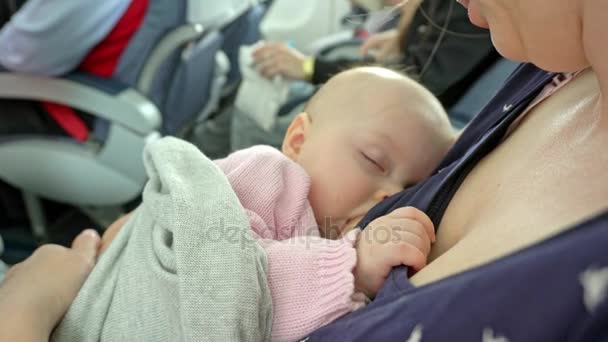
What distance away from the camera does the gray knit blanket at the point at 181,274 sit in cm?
68

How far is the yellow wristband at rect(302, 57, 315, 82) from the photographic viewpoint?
201 cm

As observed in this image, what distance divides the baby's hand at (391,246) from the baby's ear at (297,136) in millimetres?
310

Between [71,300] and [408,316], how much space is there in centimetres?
50

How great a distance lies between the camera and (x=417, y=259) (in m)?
0.68

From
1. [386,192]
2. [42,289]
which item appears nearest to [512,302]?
[386,192]

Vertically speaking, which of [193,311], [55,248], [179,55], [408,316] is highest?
[408,316]

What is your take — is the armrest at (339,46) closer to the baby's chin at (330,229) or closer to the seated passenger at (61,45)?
the seated passenger at (61,45)

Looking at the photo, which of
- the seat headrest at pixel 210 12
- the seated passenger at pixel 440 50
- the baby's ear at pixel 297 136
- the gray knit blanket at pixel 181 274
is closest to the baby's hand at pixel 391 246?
the gray knit blanket at pixel 181 274

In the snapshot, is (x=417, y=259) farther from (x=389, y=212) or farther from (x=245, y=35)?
(x=245, y=35)

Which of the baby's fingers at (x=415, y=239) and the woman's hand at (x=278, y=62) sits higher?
the baby's fingers at (x=415, y=239)

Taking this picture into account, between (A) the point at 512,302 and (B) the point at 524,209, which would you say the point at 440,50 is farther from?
(A) the point at 512,302

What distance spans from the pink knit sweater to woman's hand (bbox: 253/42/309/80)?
1.13 metres

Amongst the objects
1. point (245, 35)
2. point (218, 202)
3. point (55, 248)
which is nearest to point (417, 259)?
point (218, 202)

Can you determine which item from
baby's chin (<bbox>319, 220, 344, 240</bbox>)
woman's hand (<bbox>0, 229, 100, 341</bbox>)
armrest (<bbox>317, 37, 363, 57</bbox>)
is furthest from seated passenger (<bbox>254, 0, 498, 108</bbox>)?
woman's hand (<bbox>0, 229, 100, 341</bbox>)
